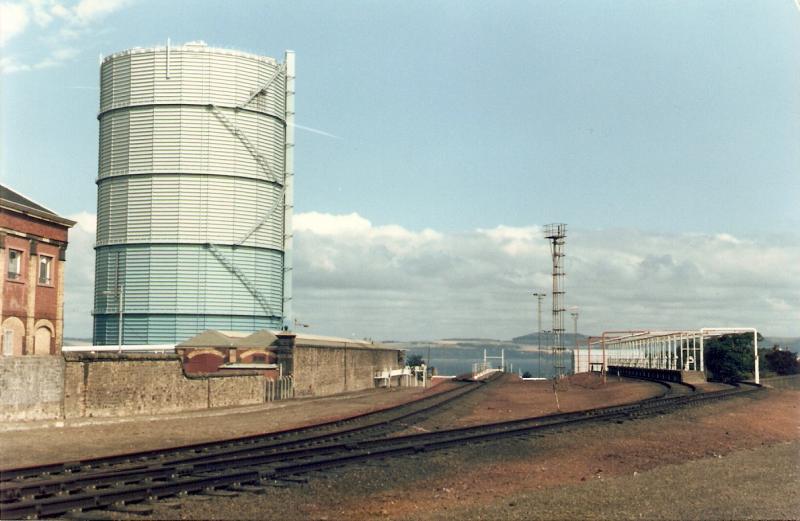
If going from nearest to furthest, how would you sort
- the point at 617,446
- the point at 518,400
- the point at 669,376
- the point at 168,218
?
the point at 617,446, the point at 518,400, the point at 669,376, the point at 168,218

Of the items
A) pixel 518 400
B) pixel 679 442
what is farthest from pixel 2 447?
pixel 518 400

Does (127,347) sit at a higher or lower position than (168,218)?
lower

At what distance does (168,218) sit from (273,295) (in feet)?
30.1

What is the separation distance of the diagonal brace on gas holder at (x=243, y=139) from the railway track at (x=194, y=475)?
36.4 metres

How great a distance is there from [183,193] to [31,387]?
27080 millimetres

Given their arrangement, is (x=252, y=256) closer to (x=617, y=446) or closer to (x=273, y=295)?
(x=273, y=295)

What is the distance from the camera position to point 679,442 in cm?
2014

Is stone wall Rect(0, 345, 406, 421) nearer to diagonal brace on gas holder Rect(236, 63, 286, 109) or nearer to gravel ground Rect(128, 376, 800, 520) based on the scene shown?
gravel ground Rect(128, 376, 800, 520)

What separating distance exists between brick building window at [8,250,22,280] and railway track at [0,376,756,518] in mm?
16235

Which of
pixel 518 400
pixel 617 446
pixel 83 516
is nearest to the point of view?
pixel 83 516

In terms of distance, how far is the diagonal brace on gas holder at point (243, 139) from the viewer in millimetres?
54125

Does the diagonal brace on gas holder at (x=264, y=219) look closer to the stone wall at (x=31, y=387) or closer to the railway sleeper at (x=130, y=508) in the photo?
the stone wall at (x=31, y=387)

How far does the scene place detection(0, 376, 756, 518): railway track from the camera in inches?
462

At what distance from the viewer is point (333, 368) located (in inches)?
2016
